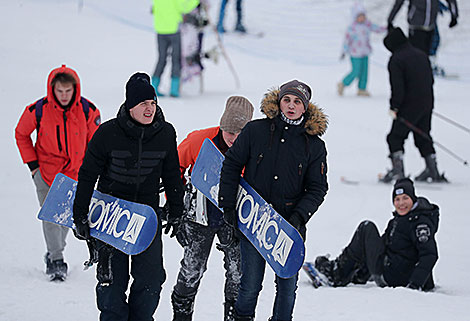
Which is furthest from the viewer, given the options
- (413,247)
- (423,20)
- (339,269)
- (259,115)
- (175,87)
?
(175,87)

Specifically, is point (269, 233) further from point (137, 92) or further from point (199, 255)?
point (137, 92)

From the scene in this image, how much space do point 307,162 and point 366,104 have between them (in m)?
8.79

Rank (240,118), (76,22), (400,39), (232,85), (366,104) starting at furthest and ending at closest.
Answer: (76,22), (232,85), (366,104), (400,39), (240,118)

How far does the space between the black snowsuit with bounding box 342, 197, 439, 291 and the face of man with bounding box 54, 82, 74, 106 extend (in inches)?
95.7

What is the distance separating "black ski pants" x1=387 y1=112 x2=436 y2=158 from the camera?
8258 millimetres

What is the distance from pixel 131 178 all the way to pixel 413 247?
8.66 feet

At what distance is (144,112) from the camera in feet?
11.5

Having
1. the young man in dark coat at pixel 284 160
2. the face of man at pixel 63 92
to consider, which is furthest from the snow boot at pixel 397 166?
the young man in dark coat at pixel 284 160

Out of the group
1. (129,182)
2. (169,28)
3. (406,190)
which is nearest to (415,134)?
(406,190)

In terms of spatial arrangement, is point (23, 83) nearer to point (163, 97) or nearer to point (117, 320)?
point (163, 97)

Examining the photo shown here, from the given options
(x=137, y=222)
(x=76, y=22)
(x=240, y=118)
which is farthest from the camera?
(x=76, y=22)

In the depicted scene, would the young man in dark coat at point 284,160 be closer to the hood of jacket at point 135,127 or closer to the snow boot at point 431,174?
the hood of jacket at point 135,127

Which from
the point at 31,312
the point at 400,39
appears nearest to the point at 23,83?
the point at 400,39

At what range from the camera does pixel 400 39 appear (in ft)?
26.5
